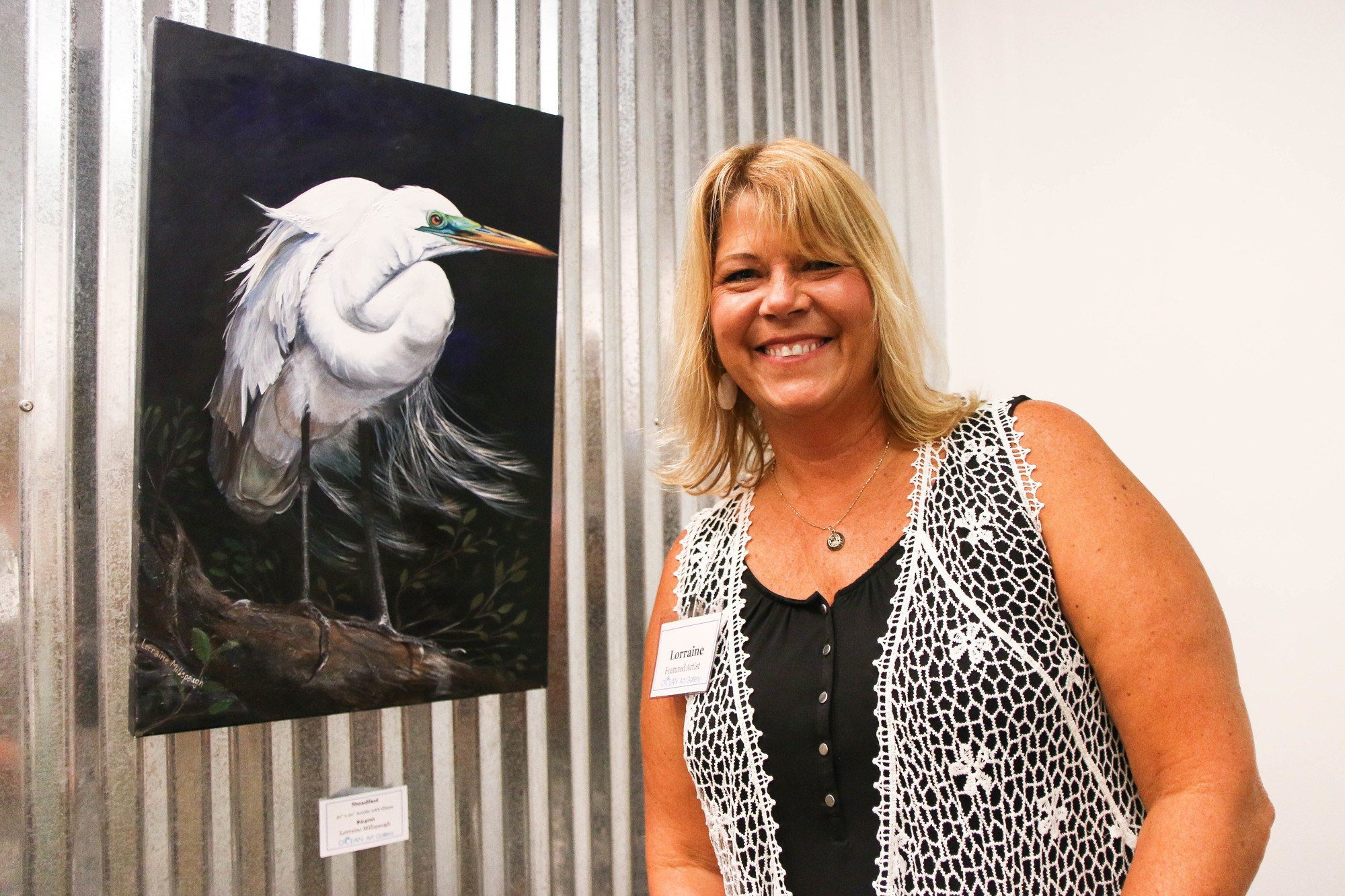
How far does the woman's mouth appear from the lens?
146 centimetres

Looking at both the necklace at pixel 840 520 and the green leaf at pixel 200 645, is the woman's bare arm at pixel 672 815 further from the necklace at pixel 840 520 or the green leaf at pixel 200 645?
the green leaf at pixel 200 645

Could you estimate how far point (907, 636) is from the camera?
51.9 inches

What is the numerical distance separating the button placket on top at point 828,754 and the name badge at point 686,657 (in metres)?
0.22

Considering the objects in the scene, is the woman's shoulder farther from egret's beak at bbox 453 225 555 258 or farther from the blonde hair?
egret's beak at bbox 453 225 555 258

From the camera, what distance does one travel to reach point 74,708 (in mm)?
1626

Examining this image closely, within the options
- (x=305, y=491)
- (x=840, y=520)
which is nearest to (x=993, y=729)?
(x=840, y=520)

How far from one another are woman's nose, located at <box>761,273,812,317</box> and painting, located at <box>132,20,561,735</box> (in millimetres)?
688

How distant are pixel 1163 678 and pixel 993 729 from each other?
0.70 ft

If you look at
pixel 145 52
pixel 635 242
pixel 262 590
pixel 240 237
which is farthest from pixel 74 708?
pixel 635 242

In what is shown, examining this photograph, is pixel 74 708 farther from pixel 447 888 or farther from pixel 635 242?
pixel 635 242

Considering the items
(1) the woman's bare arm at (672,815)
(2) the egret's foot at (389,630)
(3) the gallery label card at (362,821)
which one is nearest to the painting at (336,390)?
(2) the egret's foot at (389,630)

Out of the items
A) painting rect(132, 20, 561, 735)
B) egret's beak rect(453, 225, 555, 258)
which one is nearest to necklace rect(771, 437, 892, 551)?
painting rect(132, 20, 561, 735)

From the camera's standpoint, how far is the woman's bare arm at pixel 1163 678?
117 cm

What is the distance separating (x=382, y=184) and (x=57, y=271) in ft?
1.86
